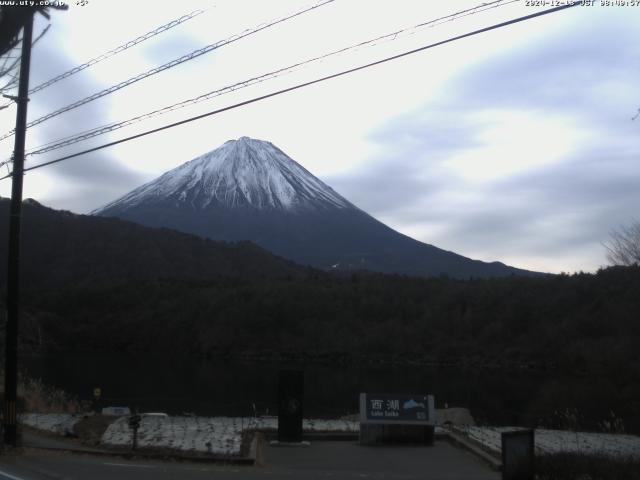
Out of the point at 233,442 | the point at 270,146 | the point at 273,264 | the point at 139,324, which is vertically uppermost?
the point at 270,146

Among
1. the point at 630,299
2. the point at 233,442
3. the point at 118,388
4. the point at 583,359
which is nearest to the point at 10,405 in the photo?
the point at 233,442

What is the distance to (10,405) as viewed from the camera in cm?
1452

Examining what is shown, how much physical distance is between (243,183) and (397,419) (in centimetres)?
16913

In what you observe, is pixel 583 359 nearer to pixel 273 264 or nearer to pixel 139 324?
pixel 139 324

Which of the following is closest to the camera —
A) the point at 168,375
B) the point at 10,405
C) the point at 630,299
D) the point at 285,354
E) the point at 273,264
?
the point at 10,405

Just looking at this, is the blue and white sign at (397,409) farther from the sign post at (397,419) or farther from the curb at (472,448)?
the curb at (472,448)

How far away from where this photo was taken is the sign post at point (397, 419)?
1488cm

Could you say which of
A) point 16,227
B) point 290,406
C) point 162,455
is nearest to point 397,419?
point 290,406

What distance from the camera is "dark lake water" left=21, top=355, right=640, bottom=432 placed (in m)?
32.8

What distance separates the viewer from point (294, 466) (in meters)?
13.0

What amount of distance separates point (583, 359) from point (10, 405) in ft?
149

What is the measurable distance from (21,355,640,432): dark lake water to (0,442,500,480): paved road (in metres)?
13.4

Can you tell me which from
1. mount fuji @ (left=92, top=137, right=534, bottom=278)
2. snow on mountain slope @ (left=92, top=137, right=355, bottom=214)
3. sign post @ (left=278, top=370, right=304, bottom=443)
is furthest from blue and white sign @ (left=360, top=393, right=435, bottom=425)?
snow on mountain slope @ (left=92, top=137, right=355, bottom=214)

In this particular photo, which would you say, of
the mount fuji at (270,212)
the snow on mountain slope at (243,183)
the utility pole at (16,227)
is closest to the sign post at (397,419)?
the utility pole at (16,227)
